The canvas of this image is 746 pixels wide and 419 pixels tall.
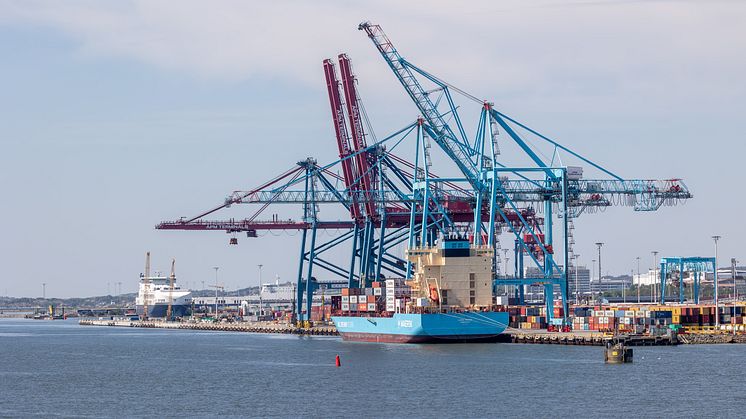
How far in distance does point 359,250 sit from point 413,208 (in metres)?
18.5

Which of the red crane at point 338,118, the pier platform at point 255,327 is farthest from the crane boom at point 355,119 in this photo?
the pier platform at point 255,327

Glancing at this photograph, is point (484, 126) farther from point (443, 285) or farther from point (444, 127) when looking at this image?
point (443, 285)

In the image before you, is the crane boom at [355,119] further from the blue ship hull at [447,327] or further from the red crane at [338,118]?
the blue ship hull at [447,327]

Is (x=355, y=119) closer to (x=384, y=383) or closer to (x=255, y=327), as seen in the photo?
(x=255, y=327)

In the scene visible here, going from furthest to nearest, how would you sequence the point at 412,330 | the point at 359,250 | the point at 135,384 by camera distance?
the point at 359,250 < the point at 412,330 < the point at 135,384

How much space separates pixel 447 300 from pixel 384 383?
2947cm

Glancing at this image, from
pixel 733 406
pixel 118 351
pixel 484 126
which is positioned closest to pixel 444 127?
pixel 484 126

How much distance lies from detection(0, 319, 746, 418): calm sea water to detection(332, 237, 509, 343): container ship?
165 cm

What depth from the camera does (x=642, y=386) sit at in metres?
65.1

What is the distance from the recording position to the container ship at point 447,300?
314 ft

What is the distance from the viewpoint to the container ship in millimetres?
95750

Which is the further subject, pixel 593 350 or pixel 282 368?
pixel 593 350

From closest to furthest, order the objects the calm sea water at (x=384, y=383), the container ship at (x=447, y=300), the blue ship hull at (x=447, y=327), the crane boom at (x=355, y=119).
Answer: the calm sea water at (x=384, y=383) → the blue ship hull at (x=447, y=327) → the container ship at (x=447, y=300) → the crane boom at (x=355, y=119)

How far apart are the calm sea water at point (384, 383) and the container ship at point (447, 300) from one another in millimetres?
1645
